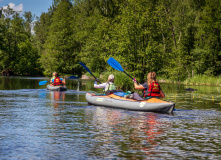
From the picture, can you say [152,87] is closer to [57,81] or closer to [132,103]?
[132,103]

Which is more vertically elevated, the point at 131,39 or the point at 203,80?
the point at 131,39

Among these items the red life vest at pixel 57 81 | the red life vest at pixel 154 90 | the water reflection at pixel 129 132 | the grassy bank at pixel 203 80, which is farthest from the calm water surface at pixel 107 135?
the grassy bank at pixel 203 80

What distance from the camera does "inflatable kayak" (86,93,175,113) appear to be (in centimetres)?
1223

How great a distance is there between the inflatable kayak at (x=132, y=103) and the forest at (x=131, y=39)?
37.9 ft

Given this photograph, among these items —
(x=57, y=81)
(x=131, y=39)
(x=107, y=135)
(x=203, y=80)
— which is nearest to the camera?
(x=107, y=135)

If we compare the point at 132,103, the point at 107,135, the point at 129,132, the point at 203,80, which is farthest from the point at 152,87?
the point at 203,80

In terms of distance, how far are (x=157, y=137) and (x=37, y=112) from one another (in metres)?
5.58

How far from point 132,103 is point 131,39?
1492 cm

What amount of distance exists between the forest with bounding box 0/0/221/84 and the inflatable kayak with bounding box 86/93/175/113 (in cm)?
1156

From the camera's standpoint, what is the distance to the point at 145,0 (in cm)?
2794

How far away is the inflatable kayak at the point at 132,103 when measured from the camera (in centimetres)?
1223

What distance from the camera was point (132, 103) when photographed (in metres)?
13.1

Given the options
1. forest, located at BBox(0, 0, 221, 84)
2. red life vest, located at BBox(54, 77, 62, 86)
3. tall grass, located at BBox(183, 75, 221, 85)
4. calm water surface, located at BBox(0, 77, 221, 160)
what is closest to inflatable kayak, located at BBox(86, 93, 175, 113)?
calm water surface, located at BBox(0, 77, 221, 160)

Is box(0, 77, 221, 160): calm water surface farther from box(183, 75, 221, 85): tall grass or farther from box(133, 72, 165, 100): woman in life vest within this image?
box(183, 75, 221, 85): tall grass
